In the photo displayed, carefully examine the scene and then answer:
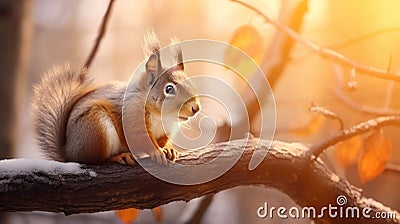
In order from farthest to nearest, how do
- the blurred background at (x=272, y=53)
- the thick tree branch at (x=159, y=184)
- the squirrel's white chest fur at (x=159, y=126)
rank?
the blurred background at (x=272, y=53), the squirrel's white chest fur at (x=159, y=126), the thick tree branch at (x=159, y=184)

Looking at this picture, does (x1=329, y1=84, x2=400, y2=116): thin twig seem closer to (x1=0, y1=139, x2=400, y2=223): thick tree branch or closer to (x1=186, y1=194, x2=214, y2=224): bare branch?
(x1=0, y1=139, x2=400, y2=223): thick tree branch

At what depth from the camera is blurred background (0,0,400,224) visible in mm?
938

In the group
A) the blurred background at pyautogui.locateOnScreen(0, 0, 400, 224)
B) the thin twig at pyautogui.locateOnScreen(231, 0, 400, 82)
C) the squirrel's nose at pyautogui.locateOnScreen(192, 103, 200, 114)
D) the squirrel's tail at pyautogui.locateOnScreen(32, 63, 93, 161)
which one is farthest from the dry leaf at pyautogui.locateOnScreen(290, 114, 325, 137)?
the squirrel's tail at pyautogui.locateOnScreen(32, 63, 93, 161)

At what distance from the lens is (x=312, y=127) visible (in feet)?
3.24

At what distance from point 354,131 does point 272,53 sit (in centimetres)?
20

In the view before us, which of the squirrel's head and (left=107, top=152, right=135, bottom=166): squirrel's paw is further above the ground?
the squirrel's head

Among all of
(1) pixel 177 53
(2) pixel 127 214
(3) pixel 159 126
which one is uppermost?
(1) pixel 177 53

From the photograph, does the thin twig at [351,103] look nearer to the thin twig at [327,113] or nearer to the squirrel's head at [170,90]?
the thin twig at [327,113]

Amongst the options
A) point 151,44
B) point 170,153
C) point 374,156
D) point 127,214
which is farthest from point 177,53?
point 374,156

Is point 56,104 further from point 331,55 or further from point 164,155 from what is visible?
point 331,55

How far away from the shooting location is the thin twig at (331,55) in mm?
930

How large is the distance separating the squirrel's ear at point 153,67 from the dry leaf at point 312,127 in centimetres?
29

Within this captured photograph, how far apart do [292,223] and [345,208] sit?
0.09 meters

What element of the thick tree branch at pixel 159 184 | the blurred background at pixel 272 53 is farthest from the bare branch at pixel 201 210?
the thick tree branch at pixel 159 184
